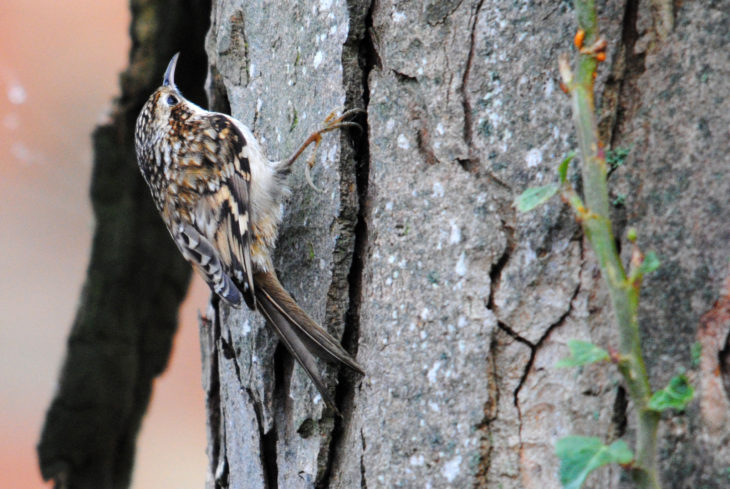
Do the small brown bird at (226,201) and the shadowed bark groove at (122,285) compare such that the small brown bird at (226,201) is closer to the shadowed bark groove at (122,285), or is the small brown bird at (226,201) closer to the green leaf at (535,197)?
the shadowed bark groove at (122,285)

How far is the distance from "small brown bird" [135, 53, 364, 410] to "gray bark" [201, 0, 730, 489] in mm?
53

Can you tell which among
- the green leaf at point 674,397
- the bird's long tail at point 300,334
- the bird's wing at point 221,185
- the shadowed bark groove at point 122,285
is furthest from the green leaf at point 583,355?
the shadowed bark groove at point 122,285

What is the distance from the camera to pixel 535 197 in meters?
0.92

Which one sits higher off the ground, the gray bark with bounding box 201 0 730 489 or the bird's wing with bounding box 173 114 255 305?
the bird's wing with bounding box 173 114 255 305

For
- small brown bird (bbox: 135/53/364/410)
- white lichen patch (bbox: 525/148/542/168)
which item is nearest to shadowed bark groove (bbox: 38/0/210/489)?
small brown bird (bbox: 135/53/364/410)

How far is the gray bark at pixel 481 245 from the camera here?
3.10 feet

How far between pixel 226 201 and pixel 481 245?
2.82ft

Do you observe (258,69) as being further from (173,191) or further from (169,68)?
(169,68)

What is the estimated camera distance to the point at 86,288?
241cm

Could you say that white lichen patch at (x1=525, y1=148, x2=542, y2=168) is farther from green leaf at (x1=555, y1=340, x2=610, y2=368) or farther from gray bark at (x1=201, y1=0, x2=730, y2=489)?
green leaf at (x1=555, y1=340, x2=610, y2=368)

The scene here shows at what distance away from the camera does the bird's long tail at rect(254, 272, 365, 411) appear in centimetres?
126

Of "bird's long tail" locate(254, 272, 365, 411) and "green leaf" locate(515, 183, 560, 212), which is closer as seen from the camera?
"green leaf" locate(515, 183, 560, 212)

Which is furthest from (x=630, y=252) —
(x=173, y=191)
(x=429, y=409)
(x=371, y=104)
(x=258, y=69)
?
(x=173, y=191)

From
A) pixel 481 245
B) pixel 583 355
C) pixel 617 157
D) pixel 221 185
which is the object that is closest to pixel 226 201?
pixel 221 185
